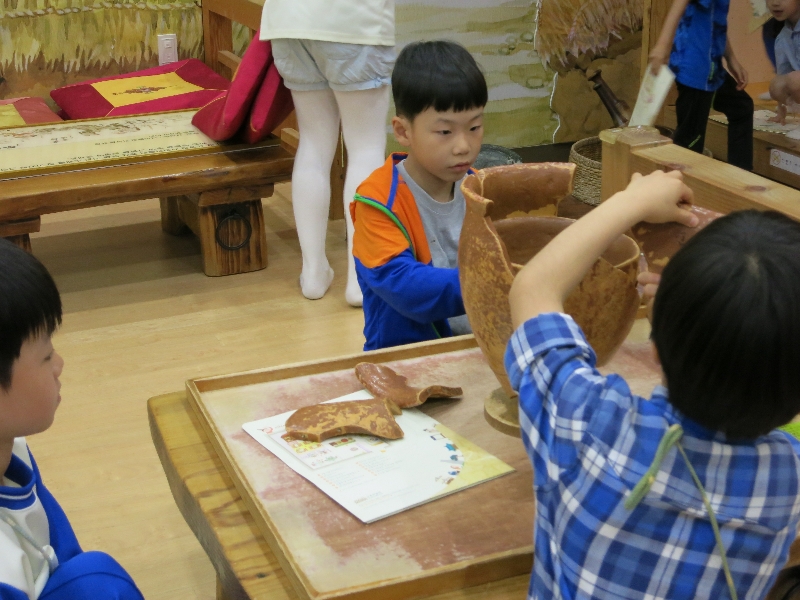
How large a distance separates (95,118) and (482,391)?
8.80 ft

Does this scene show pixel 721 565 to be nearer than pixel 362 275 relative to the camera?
Yes

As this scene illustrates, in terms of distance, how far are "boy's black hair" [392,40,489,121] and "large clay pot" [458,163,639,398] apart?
1.29ft

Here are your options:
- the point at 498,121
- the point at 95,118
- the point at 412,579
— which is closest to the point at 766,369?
the point at 412,579

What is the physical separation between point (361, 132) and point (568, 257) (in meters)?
2.02

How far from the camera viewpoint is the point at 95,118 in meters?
3.57

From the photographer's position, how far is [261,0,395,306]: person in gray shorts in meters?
2.70

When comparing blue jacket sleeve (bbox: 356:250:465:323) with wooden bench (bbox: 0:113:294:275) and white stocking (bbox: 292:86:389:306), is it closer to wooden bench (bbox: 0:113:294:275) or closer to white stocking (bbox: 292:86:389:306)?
white stocking (bbox: 292:86:389:306)

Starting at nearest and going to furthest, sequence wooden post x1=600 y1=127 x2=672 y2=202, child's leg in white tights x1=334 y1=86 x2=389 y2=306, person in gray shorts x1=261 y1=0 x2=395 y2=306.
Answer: wooden post x1=600 y1=127 x2=672 y2=202
person in gray shorts x1=261 y1=0 x2=395 y2=306
child's leg in white tights x1=334 y1=86 x2=389 y2=306

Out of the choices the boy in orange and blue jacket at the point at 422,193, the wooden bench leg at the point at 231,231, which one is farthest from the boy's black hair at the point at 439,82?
the wooden bench leg at the point at 231,231

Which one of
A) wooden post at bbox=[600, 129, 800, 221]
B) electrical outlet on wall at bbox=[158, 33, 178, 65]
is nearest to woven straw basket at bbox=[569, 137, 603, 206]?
electrical outlet on wall at bbox=[158, 33, 178, 65]

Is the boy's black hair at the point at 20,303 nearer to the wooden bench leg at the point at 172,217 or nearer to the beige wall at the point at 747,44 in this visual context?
the wooden bench leg at the point at 172,217

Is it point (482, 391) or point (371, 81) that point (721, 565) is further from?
point (371, 81)

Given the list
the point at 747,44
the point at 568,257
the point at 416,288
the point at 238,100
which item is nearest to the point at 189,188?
the point at 238,100

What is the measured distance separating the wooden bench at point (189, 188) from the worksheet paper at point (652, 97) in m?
1.36
